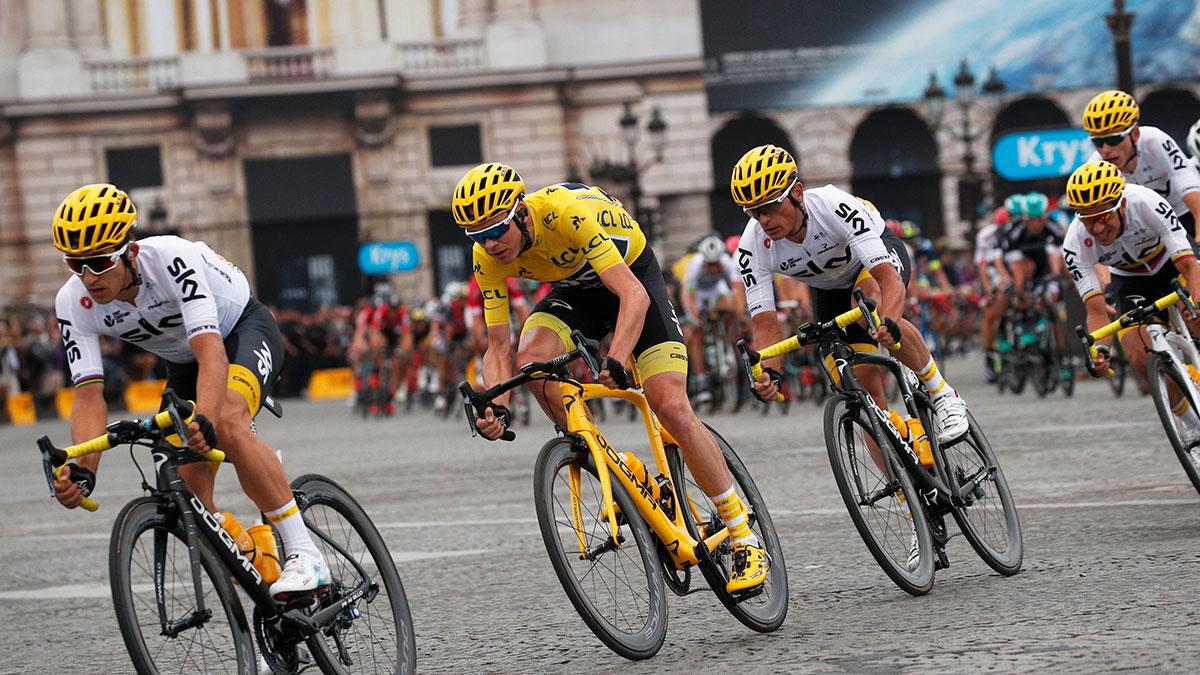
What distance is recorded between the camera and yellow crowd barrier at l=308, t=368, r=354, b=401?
40.4m

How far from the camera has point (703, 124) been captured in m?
53.7

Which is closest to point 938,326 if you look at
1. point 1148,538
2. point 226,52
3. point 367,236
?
point 367,236

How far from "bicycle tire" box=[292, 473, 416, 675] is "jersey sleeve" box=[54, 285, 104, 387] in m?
0.75

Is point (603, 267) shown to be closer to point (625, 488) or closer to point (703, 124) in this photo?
point (625, 488)

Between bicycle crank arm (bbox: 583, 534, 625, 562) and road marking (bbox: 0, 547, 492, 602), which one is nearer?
bicycle crank arm (bbox: 583, 534, 625, 562)

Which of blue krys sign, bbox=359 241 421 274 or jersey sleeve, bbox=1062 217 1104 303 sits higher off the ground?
blue krys sign, bbox=359 241 421 274

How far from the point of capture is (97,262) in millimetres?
5871

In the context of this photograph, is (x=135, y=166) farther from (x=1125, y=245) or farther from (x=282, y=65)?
(x=1125, y=245)

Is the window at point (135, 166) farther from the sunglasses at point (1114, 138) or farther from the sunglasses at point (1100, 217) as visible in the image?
the sunglasses at point (1100, 217)

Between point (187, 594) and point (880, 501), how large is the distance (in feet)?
9.07

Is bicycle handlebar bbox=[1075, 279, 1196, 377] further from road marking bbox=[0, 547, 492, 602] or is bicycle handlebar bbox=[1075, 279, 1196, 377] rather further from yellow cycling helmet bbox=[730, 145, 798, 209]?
road marking bbox=[0, 547, 492, 602]

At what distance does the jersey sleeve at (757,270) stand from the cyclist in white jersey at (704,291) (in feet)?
41.1

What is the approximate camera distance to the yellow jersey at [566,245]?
262 inches

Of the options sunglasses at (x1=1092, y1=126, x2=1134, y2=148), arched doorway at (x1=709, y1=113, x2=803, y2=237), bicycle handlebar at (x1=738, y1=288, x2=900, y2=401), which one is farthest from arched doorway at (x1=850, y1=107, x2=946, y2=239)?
bicycle handlebar at (x1=738, y1=288, x2=900, y2=401)
